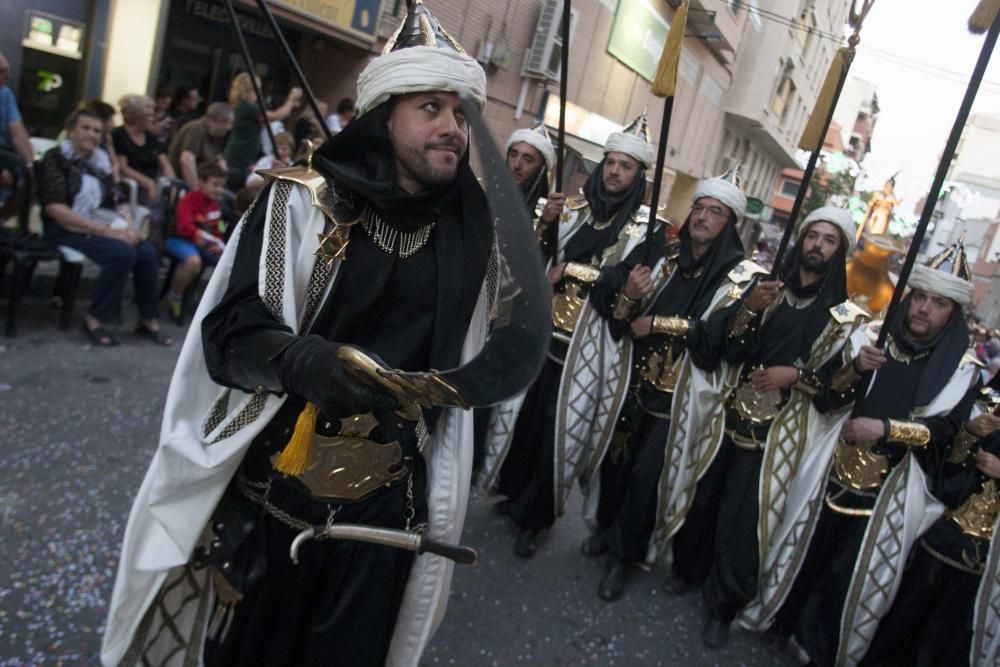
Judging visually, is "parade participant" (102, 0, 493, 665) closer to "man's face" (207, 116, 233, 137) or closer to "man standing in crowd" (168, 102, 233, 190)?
"man standing in crowd" (168, 102, 233, 190)

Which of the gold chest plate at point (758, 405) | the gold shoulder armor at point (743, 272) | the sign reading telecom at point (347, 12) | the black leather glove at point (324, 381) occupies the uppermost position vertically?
the sign reading telecom at point (347, 12)

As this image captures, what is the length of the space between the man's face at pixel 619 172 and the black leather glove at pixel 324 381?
2.64m

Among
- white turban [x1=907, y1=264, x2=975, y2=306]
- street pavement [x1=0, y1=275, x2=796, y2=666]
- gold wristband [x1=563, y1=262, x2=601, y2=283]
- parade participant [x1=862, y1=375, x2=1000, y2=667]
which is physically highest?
white turban [x1=907, y1=264, x2=975, y2=306]

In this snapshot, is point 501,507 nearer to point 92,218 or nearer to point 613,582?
point 613,582

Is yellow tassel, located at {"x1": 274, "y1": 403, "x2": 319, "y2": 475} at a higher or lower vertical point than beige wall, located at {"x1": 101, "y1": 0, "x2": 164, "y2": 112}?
lower

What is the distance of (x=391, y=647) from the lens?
6.54 feet

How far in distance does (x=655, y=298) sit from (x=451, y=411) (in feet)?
6.40

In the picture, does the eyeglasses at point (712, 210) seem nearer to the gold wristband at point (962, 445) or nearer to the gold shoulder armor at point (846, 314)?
the gold shoulder armor at point (846, 314)

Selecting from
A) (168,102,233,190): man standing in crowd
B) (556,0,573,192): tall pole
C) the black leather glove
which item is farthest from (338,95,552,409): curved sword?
(168,102,233,190): man standing in crowd

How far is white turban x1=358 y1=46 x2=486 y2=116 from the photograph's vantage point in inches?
64.6

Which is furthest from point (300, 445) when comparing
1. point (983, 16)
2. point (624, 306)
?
point (983, 16)

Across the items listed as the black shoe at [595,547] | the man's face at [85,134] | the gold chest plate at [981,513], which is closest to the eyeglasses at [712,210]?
the gold chest plate at [981,513]

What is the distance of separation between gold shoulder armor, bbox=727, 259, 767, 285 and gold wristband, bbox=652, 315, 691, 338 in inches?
11.7

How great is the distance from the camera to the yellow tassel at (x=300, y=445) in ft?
5.38
